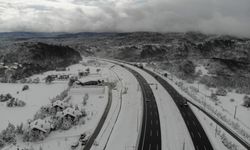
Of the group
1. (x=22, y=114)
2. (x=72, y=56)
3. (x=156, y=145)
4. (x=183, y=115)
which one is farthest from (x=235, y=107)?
(x=72, y=56)

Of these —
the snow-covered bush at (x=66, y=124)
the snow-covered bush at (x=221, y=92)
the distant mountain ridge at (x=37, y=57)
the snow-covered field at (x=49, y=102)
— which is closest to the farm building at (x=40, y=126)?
the snow-covered field at (x=49, y=102)

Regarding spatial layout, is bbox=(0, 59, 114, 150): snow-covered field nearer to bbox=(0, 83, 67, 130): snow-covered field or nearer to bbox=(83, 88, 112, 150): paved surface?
bbox=(0, 83, 67, 130): snow-covered field

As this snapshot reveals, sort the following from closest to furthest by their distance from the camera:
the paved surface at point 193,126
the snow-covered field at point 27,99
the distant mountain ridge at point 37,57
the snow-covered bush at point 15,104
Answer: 1. the paved surface at point 193,126
2. the snow-covered field at point 27,99
3. the snow-covered bush at point 15,104
4. the distant mountain ridge at point 37,57

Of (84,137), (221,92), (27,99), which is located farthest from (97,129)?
(221,92)

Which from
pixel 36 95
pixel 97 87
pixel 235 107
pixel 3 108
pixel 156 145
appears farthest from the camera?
pixel 97 87

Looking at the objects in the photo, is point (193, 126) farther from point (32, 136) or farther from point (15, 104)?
point (15, 104)

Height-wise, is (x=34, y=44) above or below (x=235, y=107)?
above

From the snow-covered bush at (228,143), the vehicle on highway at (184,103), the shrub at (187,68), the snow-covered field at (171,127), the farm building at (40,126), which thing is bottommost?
the snow-covered bush at (228,143)

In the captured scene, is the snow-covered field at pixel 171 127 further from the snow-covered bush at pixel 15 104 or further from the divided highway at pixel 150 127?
the snow-covered bush at pixel 15 104

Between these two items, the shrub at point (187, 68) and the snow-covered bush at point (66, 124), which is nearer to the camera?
the snow-covered bush at point (66, 124)

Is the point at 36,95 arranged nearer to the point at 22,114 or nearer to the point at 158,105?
the point at 22,114

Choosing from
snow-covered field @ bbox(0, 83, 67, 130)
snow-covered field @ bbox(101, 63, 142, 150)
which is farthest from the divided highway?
snow-covered field @ bbox(0, 83, 67, 130)
